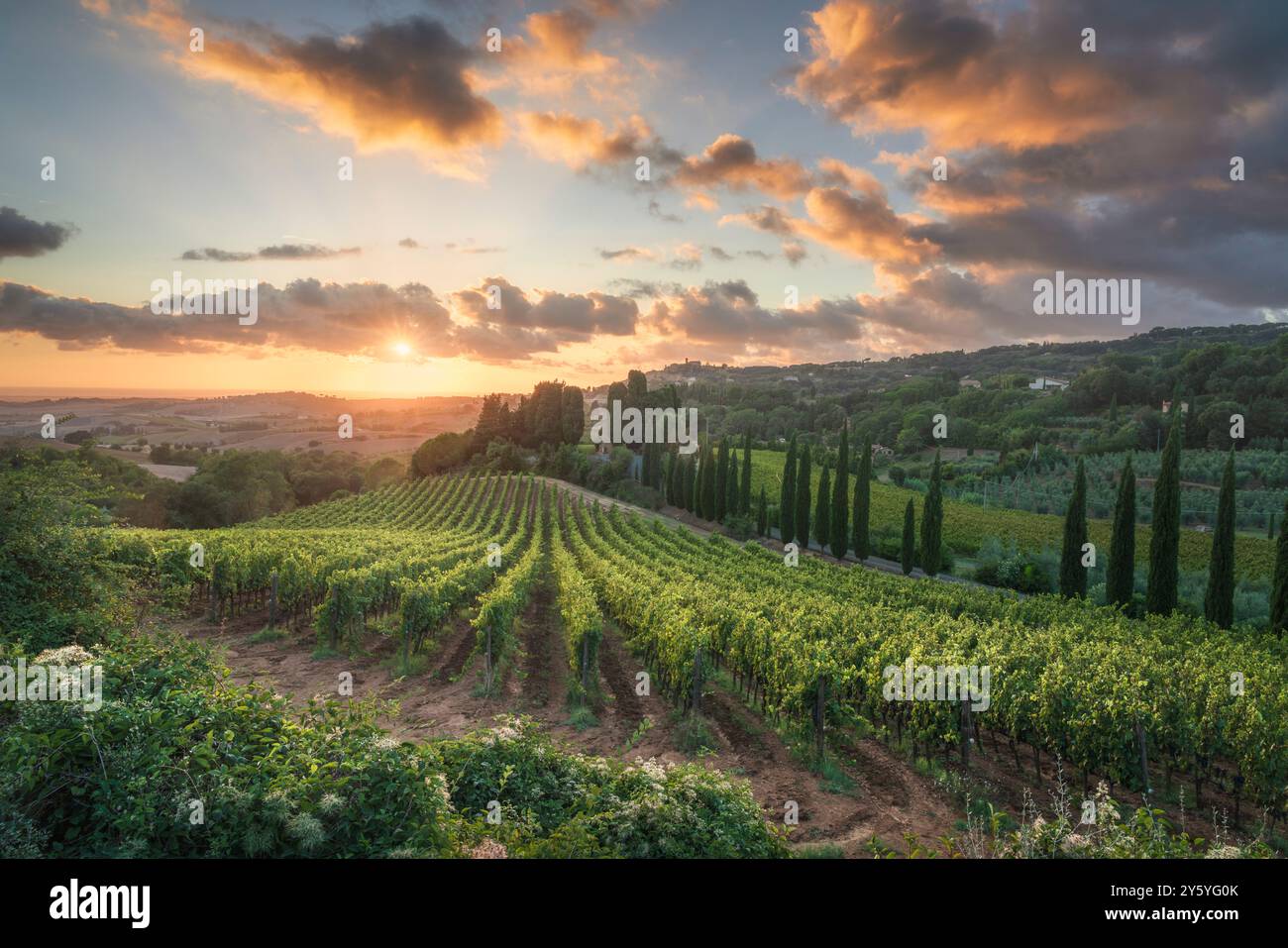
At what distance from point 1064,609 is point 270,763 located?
27.0 m

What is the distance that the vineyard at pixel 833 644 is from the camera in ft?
39.7

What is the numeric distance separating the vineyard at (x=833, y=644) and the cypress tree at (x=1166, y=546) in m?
9.48

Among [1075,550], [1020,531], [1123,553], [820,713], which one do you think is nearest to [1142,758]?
[820,713]

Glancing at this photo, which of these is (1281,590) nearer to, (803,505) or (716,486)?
(803,505)

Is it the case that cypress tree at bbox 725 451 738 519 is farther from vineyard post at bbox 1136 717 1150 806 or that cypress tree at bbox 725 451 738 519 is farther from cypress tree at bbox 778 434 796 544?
vineyard post at bbox 1136 717 1150 806

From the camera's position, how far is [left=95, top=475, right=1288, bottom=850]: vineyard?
39.7 ft

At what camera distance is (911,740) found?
1394 centimetres

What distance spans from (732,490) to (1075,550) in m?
34.6

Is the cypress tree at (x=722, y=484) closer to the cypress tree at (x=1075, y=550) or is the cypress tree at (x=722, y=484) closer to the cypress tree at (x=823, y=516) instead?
the cypress tree at (x=823, y=516)

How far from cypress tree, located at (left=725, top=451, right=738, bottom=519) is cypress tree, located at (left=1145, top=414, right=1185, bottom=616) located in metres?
37.9

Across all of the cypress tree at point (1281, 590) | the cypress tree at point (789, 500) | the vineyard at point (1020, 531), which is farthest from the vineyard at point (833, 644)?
the vineyard at point (1020, 531)

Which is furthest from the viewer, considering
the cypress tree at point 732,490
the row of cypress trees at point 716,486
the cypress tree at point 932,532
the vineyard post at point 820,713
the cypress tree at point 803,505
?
the cypress tree at point 732,490
